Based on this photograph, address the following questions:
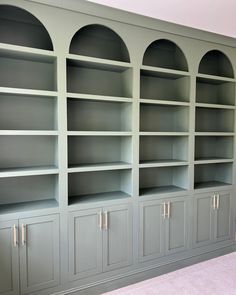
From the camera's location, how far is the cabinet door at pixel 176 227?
2.63 m

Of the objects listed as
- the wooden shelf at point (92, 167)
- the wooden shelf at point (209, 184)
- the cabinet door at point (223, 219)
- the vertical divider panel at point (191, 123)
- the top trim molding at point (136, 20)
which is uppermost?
the top trim molding at point (136, 20)

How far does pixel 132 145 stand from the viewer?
2.41 meters

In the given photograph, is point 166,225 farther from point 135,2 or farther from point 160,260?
point 135,2

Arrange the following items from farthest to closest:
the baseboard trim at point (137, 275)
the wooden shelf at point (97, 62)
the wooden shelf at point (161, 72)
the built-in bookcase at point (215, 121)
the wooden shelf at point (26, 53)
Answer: the built-in bookcase at point (215, 121), the wooden shelf at point (161, 72), the baseboard trim at point (137, 275), the wooden shelf at point (97, 62), the wooden shelf at point (26, 53)

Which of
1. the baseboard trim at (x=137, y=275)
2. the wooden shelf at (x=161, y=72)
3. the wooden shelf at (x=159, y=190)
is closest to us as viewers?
the baseboard trim at (x=137, y=275)

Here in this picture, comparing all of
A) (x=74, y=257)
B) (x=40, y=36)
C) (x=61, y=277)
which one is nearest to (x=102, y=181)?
(x=74, y=257)

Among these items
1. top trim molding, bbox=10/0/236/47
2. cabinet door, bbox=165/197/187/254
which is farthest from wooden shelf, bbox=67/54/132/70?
cabinet door, bbox=165/197/187/254

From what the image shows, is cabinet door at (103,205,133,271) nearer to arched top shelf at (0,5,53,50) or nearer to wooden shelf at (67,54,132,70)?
wooden shelf at (67,54,132,70)

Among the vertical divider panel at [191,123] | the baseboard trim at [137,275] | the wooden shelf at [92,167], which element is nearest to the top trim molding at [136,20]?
the vertical divider panel at [191,123]

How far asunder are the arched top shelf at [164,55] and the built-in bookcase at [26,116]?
122cm

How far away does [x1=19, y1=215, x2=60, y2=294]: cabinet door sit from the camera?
1985mm

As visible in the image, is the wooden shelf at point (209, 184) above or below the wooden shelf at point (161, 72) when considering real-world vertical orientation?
below

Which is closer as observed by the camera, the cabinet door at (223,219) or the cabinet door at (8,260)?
the cabinet door at (8,260)

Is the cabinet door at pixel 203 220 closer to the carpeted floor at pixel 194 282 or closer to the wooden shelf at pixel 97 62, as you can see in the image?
the carpeted floor at pixel 194 282
